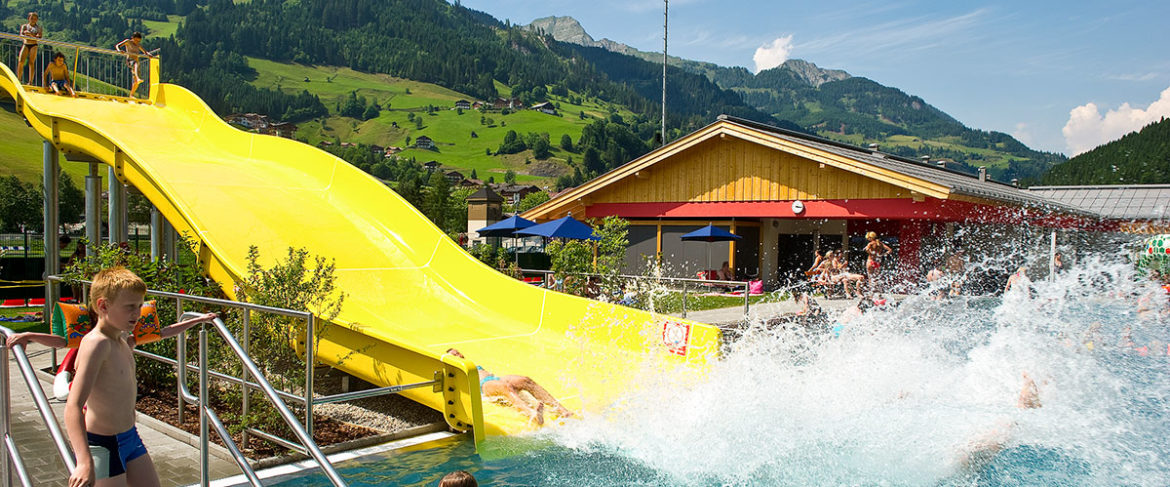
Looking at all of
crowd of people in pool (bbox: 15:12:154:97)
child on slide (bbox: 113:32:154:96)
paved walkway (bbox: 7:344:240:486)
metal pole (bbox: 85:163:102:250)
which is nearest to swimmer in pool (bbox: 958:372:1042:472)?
paved walkway (bbox: 7:344:240:486)

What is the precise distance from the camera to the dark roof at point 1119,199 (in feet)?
116

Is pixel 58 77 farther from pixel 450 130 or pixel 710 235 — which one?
pixel 450 130

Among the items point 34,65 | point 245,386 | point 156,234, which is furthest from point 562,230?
point 245,386

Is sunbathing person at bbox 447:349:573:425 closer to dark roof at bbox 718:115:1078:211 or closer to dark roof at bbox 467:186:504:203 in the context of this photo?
dark roof at bbox 718:115:1078:211

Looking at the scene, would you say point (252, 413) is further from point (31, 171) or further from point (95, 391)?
point (31, 171)

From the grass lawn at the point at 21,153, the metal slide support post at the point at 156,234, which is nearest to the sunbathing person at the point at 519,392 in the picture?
the metal slide support post at the point at 156,234

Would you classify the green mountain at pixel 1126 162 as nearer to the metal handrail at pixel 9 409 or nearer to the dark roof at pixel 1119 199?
the dark roof at pixel 1119 199

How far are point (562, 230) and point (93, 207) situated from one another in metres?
9.66

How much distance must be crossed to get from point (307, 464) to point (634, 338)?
3963 millimetres

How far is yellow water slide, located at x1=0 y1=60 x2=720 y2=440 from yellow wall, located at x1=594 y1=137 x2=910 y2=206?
13208mm

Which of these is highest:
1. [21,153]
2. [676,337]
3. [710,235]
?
[21,153]

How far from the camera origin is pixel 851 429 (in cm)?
718

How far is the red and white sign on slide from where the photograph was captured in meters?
8.48

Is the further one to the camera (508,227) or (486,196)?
(486,196)
